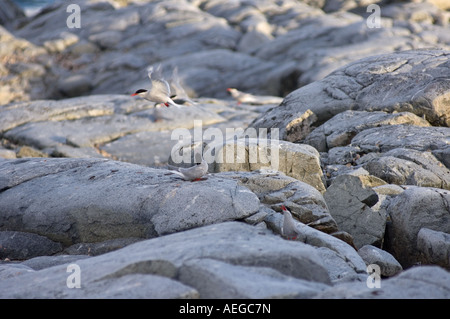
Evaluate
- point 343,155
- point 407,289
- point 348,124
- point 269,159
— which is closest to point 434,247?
point 407,289

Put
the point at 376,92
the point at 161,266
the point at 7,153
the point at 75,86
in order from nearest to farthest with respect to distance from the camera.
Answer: the point at 161,266, the point at 376,92, the point at 7,153, the point at 75,86

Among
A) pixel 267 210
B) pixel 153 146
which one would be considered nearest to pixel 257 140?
pixel 267 210

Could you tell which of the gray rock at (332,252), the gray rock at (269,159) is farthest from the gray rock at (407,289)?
the gray rock at (269,159)

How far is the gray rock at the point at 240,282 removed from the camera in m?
5.37

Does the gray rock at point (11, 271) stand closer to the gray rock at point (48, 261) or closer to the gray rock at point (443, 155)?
the gray rock at point (48, 261)

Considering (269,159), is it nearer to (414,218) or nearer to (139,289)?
(414,218)

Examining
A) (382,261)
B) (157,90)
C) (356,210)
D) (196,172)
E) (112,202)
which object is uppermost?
(157,90)

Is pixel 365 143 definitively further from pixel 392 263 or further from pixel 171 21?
pixel 171 21

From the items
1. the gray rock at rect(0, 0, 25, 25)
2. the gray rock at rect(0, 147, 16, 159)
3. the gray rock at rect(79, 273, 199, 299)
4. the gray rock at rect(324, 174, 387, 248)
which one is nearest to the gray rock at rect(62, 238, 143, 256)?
the gray rock at rect(79, 273, 199, 299)

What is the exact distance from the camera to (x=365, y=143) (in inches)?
530

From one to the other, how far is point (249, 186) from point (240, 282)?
4343 millimetres

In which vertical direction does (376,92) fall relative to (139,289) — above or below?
below

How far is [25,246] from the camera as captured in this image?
946 centimetres

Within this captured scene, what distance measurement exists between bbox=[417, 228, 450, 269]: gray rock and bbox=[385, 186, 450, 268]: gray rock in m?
0.47
